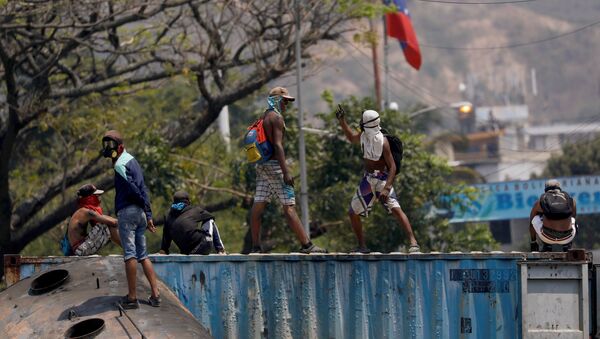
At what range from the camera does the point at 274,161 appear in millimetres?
12727

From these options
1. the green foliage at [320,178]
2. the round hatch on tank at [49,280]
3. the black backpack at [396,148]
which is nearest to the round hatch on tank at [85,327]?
the round hatch on tank at [49,280]

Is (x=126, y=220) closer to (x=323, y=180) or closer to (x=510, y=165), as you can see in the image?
(x=323, y=180)

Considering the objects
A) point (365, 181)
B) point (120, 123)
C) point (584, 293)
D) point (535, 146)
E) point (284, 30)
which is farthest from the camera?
point (535, 146)

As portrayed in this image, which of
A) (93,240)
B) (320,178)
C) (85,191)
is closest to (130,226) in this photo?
(93,240)

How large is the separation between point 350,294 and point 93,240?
2815mm

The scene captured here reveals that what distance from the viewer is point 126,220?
10406 millimetres

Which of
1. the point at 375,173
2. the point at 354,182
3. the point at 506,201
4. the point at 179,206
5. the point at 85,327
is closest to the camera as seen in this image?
the point at 85,327

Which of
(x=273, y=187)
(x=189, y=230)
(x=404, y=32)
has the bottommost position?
(x=189, y=230)

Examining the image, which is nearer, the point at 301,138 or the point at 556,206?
the point at 556,206

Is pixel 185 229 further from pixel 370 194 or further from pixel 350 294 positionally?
pixel 350 294

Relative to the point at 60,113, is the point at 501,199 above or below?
below

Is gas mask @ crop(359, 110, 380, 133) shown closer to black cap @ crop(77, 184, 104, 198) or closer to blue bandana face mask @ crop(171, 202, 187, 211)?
blue bandana face mask @ crop(171, 202, 187, 211)

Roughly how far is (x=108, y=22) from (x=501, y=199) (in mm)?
39998

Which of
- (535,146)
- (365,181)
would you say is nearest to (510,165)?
(535,146)
